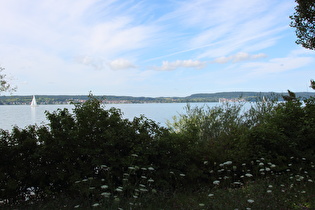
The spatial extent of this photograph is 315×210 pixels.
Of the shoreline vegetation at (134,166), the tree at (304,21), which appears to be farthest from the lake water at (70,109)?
the tree at (304,21)

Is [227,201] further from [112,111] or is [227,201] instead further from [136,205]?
[112,111]

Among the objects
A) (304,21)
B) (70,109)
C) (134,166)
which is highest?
(304,21)

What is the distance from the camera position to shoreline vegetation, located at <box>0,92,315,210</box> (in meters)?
4.23

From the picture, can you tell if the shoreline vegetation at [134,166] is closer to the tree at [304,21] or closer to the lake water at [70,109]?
the lake water at [70,109]

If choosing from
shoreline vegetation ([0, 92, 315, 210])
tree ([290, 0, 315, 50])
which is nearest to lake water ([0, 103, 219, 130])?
shoreline vegetation ([0, 92, 315, 210])

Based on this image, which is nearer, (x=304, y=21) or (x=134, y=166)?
(x=134, y=166)

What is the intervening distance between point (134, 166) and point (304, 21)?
6.75 metres

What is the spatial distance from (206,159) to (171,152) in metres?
0.85

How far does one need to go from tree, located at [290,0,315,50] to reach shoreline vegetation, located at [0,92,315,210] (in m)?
3.68

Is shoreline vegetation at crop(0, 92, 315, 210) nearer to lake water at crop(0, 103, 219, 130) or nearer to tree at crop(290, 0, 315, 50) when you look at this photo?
lake water at crop(0, 103, 219, 130)

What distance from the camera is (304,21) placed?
26.5 ft

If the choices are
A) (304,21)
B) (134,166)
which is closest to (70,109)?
(134,166)

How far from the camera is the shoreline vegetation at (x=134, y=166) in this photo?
13.9ft

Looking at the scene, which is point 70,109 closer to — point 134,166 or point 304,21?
point 134,166
